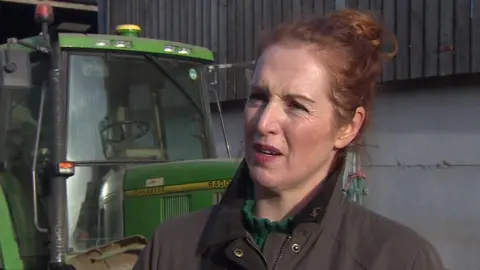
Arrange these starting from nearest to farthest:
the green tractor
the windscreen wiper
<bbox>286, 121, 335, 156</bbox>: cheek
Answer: <bbox>286, 121, 335, 156</bbox>: cheek → the green tractor → the windscreen wiper

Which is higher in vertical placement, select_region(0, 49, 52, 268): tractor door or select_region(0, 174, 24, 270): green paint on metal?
select_region(0, 49, 52, 268): tractor door

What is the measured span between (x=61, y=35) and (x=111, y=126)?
68 centimetres

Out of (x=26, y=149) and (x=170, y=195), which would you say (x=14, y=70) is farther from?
(x=170, y=195)

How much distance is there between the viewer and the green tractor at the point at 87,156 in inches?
193

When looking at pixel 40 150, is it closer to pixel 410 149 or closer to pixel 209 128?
pixel 209 128

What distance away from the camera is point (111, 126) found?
5.11m

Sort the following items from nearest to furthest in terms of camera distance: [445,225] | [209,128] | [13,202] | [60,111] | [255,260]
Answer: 1. [255,260]
2. [60,111]
3. [13,202]
4. [209,128]
5. [445,225]

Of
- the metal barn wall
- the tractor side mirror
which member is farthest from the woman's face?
the metal barn wall

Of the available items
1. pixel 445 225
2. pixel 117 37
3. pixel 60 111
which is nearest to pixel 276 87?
pixel 60 111

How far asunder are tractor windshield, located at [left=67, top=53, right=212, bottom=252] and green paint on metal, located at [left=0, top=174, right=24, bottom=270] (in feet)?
1.32

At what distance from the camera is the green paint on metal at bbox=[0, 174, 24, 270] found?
16.8ft

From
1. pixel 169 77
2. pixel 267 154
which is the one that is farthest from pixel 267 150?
pixel 169 77

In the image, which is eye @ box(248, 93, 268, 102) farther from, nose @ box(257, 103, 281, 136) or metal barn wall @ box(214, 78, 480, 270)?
metal barn wall @ box(214, 78, 480, 270)

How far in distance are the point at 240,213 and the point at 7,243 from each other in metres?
3.72
